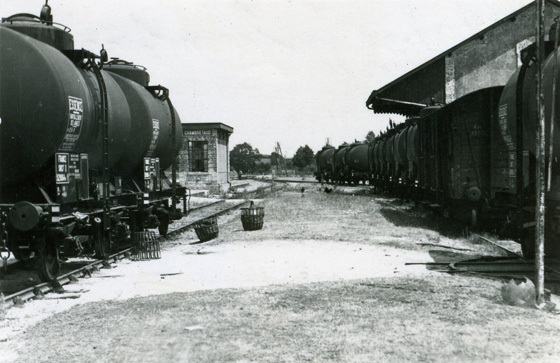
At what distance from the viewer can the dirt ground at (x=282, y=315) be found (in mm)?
5211

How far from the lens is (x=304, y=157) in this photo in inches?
4466

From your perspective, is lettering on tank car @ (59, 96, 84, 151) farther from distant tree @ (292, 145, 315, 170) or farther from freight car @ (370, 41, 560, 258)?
distant tree @ (292, 145, 315, 170)

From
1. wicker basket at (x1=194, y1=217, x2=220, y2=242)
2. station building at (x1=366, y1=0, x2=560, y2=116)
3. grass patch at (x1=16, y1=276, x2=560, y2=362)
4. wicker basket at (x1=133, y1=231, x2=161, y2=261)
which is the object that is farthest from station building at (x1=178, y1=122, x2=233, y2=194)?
grass patch at (x1=16, y1=276, x2=560, y2=362)

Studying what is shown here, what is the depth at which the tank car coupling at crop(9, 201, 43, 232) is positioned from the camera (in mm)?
7949

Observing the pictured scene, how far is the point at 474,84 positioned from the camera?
2902cm

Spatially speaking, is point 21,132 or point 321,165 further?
point 321,165

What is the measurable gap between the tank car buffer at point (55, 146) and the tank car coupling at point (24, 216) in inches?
0.5

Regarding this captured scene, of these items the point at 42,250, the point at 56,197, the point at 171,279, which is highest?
the point at 56,197

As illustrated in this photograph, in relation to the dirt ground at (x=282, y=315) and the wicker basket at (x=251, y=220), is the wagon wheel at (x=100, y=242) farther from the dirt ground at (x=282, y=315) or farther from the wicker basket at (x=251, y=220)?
the wicker basket at (x=251, y=220)

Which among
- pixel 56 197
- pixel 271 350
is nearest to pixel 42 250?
pixel 56 197

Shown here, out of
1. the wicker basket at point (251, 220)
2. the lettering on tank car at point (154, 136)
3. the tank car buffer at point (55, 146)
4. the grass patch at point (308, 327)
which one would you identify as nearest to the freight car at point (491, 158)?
the grass patch at point (308, 327)

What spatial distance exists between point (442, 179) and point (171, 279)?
8948mm

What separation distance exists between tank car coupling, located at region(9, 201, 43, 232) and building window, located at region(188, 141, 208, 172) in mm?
29621

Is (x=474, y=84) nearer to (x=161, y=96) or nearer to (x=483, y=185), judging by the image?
(x=483, y=185)
